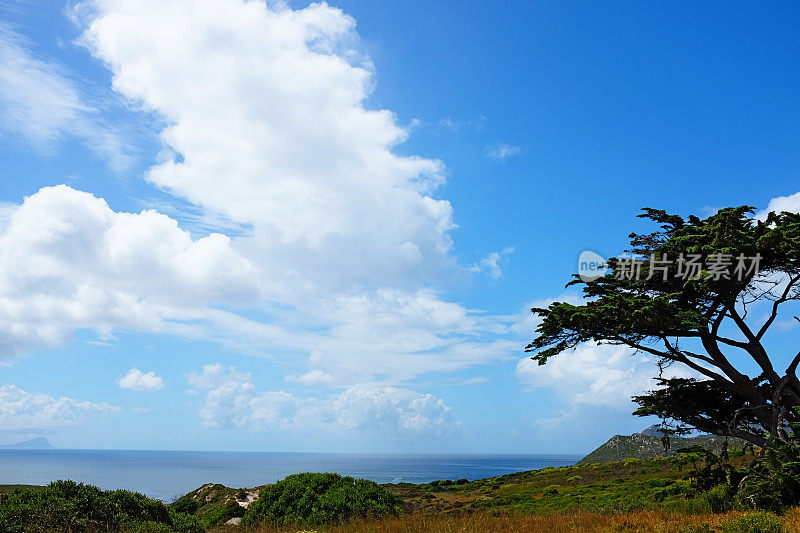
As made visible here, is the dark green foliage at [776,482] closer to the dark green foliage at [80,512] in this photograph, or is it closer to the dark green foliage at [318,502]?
the dark green foliage at [318,502]

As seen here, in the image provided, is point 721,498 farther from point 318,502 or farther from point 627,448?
point 627,448

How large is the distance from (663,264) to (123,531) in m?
18.7

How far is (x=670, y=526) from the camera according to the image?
36.3 ft

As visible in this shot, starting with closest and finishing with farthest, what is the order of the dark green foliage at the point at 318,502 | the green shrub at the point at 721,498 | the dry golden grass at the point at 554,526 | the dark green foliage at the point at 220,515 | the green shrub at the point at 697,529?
the green shrub at the point at 697,529
the dry golden grass at the point at 554,526
the dark green foliage at the point at 318,502
the green shrub at the point at 721,498
the dark green foliage at the point at 220,515

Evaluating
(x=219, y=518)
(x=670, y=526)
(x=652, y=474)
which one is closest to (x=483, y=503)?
(x=652, y=474)

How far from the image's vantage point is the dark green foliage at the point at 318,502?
14.6 m

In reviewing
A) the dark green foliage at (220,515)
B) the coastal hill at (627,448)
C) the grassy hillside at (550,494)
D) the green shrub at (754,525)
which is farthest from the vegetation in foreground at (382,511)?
the coastal hill at (627,448)

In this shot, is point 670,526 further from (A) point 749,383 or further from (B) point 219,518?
(B) point 219,518

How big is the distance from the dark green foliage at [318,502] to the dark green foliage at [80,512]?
9.17 ft

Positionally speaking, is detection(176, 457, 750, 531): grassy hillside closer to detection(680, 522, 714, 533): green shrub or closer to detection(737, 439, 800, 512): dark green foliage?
detection(737, 439, 800, 512): dark green foliage

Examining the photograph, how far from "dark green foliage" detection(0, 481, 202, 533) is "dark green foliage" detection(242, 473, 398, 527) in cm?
279

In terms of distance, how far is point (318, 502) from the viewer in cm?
1535

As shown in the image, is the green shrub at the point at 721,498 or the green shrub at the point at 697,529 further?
the green shrub at the point at 721,498

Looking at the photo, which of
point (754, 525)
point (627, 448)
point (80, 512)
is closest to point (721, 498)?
point (754, 525)
